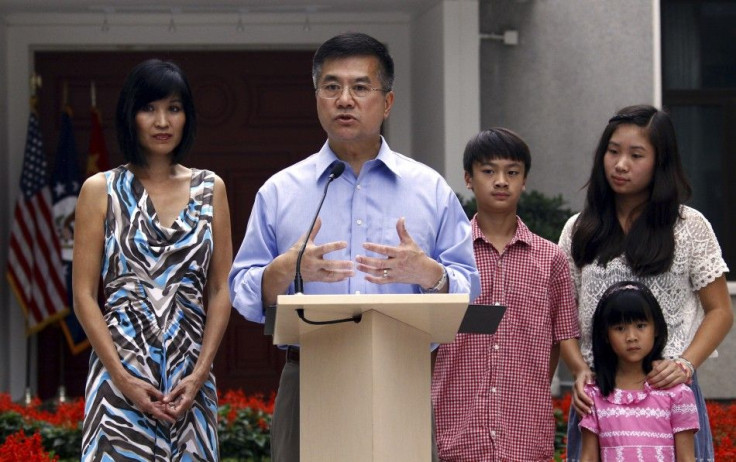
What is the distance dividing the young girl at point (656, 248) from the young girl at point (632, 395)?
0.10 metres

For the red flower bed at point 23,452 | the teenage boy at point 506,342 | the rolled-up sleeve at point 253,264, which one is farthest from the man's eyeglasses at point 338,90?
the red flower bed at point 23,452

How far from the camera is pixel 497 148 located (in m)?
4.98

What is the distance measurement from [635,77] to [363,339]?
7414mm

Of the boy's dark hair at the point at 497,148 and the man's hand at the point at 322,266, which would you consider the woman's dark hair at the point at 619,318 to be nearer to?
the boy's dark hair at the point at 497,148

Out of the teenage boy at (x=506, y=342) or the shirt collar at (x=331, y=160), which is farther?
the teenage boy at (x=506, y=342)

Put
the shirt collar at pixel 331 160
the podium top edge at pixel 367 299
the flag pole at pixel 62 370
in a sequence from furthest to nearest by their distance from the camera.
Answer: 1. the flag pole at pixel 62 370
2. the shirt collar at pixel 331 160
3. the podium top edge at pixel 367 299

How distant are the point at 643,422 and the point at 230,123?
283 inches

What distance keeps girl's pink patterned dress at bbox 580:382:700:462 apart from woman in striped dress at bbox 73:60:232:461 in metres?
1.31

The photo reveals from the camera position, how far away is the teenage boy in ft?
15.7

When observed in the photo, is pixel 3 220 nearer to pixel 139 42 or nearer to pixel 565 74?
pixel 139 42

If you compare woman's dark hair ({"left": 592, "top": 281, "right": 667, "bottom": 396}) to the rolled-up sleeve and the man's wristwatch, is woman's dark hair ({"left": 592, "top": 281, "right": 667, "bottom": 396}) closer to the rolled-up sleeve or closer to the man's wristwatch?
the man's wristwatch

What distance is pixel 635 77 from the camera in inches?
412

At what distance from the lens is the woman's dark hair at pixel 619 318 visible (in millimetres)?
4668

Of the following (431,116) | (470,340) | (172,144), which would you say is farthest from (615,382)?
(431,116)
